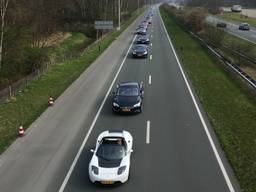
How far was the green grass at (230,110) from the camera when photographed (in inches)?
622

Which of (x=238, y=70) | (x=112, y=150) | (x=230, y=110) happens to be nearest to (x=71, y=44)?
(x=238, y=70)

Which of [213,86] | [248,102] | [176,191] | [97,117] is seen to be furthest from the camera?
[213,86]

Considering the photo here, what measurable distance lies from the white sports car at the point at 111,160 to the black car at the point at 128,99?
519 centimetres

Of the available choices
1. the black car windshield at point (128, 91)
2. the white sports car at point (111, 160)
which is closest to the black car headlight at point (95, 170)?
the white sports car at point (111, 160)

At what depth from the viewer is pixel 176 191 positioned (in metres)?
13.8

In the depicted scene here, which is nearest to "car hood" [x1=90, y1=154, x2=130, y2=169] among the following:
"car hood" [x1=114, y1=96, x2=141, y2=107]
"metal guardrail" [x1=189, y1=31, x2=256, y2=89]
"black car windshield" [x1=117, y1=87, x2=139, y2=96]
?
"car hood" [x1=114, y1=96, x2=141, y2=107]

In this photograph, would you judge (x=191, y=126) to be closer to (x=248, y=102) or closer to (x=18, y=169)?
(x=248, y=102)

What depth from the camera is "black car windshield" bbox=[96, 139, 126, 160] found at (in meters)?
15.2

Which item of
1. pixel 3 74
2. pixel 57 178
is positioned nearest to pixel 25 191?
pixel 57 178

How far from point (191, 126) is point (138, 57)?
22872mm

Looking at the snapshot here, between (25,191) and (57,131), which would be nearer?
(25,191)

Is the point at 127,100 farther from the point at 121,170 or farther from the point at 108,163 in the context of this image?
the point at 121,170

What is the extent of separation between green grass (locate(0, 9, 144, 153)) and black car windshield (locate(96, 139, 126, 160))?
5.08 metres

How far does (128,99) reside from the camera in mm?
22781
